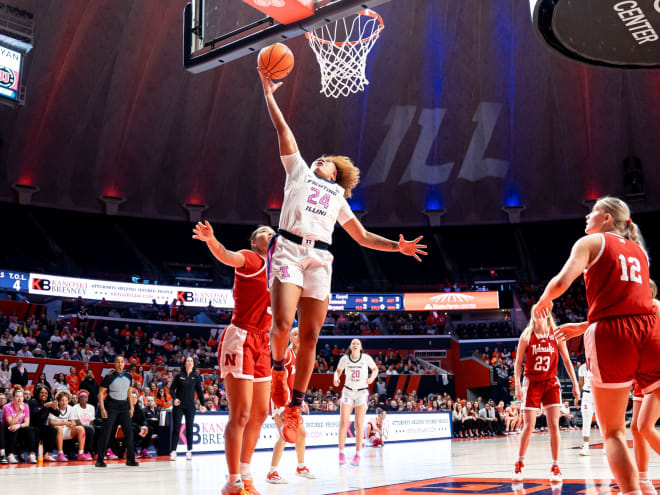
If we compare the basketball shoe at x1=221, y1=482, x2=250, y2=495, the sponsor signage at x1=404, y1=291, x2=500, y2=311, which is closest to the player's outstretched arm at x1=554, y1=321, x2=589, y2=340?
the basketball shoe at x1=221, y1=482, x2=250, y2=495

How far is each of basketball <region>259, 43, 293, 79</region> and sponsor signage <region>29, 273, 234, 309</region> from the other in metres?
28.6

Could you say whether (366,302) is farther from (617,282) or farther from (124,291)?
(617,282)

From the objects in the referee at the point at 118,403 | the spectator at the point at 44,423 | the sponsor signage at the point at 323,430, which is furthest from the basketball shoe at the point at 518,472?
the spectator at the point at 44,423

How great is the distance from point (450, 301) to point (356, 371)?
1099 inches

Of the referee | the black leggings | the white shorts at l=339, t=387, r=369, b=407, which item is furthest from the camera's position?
the black leggings

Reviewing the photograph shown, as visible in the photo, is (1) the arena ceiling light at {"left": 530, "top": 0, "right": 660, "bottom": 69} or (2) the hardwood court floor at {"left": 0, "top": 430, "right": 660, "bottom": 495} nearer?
(2) the hardwood court floor at {"left": 0, "top": 430, "right": 660, "bottom": 495}

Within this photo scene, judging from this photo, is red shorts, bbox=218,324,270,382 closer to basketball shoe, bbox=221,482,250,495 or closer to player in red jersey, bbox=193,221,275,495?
player in red jersey, bbox=193,221,275,495

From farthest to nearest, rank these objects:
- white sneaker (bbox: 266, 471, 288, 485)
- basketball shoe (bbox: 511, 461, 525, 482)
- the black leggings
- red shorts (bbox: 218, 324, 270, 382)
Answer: the black leggings
white sneaker (bbox: 266, 471, 288, 485)
basketball shoe (bbox: 511, 461, 525, 482)
red shorts (bbox: 218, 324, 270, 382)

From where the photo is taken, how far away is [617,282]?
4410 millimetres

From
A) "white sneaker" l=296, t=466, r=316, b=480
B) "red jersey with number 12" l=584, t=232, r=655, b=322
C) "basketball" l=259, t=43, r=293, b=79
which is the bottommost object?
"white sneaker" l=296, t=466, r=316, b=480

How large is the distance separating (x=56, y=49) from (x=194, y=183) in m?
10.3

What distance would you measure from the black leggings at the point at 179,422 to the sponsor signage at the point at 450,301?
26200 millimetres

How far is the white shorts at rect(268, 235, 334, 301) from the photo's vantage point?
510cm

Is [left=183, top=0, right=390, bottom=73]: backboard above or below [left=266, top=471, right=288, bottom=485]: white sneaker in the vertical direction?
above
